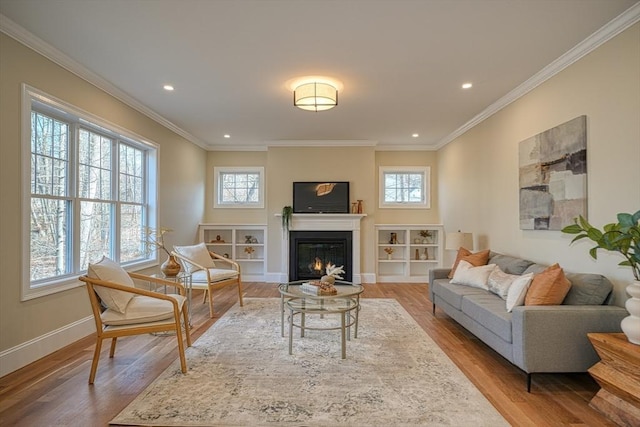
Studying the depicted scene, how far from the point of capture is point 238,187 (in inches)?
281

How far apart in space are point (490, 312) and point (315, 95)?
104 inches

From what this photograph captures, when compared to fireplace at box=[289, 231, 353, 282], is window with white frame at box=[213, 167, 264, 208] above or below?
above

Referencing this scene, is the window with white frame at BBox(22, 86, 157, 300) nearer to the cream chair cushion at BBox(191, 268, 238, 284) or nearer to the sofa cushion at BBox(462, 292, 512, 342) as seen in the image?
the cream chair cushion at BBox(191, 268, 238, 284)

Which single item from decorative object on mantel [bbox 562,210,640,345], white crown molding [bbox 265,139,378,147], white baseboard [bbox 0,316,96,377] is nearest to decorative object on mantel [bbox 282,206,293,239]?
white crown molding [bbox 265,139,378,147]

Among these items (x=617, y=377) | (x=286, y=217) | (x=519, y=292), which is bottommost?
(x=617, y=377)

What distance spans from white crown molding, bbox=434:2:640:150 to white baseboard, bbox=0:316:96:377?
208 inches

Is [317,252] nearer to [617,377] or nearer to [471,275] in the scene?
[471,275]

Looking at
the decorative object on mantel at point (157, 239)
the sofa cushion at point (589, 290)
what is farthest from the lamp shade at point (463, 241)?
the decorative object on mantel at point (157, 239)

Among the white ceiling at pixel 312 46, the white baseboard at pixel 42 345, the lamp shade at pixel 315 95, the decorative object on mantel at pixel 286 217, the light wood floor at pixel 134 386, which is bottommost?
the light wood floor at pixel 134 386

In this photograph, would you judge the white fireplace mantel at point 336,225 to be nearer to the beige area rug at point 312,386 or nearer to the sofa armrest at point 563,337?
the beige area rug at point 312,386

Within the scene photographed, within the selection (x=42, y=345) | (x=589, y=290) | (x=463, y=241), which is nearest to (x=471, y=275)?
(x=463, y=241)

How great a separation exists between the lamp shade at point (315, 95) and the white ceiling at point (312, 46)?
16 centimetres

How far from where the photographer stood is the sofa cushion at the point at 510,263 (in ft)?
11.7

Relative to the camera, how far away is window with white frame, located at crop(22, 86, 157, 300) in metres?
3.07
